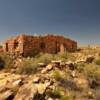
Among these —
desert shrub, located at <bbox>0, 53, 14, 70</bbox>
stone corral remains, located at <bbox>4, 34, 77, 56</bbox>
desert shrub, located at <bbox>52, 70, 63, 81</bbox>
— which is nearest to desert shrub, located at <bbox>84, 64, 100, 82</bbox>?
desert shrub, located at <bbox>52, 70, 63, 81</bbox>

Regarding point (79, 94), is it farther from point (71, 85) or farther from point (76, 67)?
point (76, 67)

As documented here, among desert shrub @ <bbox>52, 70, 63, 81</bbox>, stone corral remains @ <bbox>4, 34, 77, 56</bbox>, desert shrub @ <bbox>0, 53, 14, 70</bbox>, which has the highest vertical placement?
stone corral remains @ <bbox>4, 34, 77, 56</bbox>

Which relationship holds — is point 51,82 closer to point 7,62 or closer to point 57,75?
point 57,75

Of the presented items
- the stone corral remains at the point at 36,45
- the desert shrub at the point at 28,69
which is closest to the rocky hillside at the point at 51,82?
the desert shrub at the point at 28,69

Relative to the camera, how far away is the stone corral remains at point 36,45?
3428cm

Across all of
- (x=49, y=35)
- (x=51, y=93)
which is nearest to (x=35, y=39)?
(x=49, y=35)

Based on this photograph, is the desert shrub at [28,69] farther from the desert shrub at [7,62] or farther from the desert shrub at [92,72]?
the desert shrub at [92,72]

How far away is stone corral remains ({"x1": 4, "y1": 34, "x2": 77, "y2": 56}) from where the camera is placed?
34.3 meters

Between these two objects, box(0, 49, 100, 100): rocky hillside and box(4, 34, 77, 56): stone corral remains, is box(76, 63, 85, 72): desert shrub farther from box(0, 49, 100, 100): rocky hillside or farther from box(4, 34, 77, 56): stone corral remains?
box(4, 34, 77, 56): stone corral remains

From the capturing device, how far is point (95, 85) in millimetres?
20375

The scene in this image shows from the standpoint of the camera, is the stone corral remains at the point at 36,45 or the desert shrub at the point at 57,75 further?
the stone corral remains at the point at 36,45

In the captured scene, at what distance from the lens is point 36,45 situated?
35500mm

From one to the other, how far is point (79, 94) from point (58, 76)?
10.2 feet


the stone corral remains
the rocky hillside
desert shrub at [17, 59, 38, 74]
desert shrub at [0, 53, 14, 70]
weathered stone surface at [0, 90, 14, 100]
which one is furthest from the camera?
the stone corral remains
